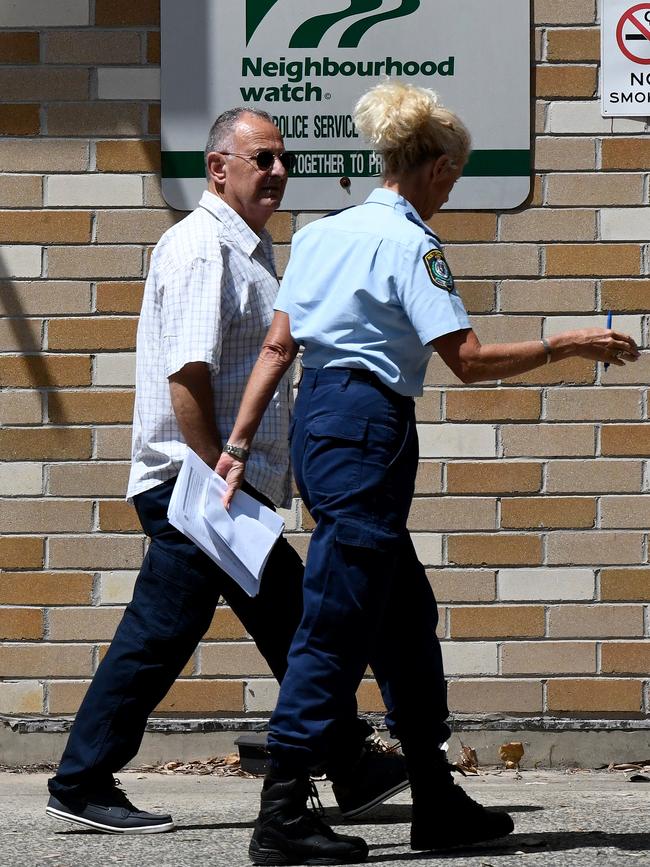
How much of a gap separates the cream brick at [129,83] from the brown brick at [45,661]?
6.25ft

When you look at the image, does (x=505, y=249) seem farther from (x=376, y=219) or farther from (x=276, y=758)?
(x=276, y=758)

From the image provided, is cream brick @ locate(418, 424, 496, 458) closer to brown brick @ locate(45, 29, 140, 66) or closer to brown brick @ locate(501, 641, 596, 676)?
brown brick @ locate(501, 641, 596, 676)

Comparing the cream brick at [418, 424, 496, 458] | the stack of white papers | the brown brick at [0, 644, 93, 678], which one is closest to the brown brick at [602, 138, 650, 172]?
the cream brick at [418, 424, 496, 458]

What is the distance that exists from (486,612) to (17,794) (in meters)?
1.66

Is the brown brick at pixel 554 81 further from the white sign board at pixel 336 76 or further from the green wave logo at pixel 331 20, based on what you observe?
the green wave logo at pixel 331 20

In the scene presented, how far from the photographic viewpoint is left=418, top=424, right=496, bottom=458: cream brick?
15.0 feet

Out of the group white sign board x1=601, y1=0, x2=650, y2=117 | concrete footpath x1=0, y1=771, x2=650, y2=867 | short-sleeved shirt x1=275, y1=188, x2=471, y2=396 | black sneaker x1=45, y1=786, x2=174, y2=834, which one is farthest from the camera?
white sign board x1=601, y1=0, x2=650, y2=117

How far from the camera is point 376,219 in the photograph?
10.5ft

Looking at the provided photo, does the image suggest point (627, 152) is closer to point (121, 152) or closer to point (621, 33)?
point (621, 33)

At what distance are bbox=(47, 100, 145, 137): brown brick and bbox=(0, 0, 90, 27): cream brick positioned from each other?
11.1 inches

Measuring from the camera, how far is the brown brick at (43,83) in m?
4.54

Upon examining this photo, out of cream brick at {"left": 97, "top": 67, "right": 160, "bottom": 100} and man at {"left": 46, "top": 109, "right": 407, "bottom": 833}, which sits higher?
cream brick at {"left": 97, "top": 67, "right": 160, "bottom": 100}

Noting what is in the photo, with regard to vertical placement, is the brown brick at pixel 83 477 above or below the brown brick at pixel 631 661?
above

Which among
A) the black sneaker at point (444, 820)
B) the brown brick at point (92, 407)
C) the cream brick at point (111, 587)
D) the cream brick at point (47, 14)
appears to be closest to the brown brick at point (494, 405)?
the brown brick at point (92, 407)
